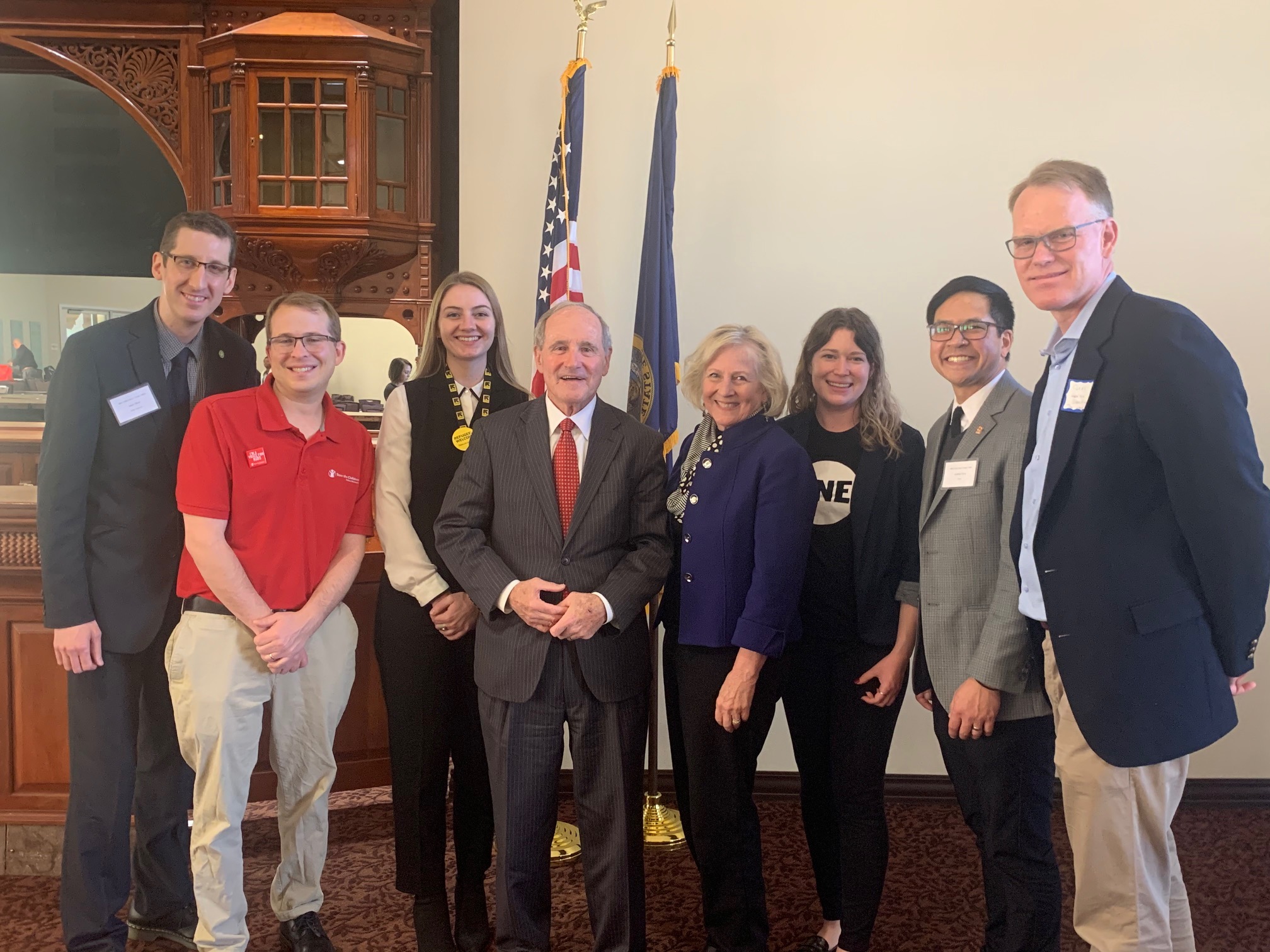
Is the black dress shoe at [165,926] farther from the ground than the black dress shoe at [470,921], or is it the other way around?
the black dress shoe at [470,921]

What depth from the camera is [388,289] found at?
4434 millimetres

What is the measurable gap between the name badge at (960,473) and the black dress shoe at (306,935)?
6.64 ft

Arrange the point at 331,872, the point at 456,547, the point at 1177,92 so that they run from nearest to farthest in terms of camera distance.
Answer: the point at 456,547 → the point at 331,872 → the point at 1177,92

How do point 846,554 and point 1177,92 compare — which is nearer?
point 846,554

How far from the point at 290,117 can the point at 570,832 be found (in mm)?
3488

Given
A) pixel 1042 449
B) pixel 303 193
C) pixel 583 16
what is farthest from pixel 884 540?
pixel 303 193

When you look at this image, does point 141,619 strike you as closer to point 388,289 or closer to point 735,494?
point 735,494

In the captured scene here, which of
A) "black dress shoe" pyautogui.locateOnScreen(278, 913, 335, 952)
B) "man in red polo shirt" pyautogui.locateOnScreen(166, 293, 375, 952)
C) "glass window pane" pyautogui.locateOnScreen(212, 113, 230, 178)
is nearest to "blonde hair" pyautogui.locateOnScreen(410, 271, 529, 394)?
"man in red polo shirt" pyautogui.locateOnScreen(166, 293, 375, 952)

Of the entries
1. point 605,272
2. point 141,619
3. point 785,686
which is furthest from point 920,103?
point 141,619

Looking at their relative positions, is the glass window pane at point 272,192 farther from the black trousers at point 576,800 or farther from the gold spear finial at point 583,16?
the black trousers at point 576,800

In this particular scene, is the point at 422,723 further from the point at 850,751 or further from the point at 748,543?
the point at 850,751

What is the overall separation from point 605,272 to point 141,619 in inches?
87.9

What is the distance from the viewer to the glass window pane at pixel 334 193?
13.9 feet

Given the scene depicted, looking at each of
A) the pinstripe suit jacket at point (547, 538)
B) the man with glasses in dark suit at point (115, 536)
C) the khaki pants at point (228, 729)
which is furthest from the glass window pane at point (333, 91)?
the khaki pants at point (228, 729)
